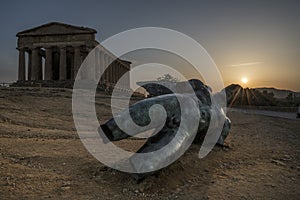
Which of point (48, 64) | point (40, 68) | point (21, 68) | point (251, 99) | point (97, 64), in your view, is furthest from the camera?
point (40, 68)

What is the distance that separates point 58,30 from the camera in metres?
43.5

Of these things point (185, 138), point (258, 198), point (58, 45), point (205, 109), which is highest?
point (58, 45)

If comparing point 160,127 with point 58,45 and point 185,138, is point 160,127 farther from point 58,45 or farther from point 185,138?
point 58,45

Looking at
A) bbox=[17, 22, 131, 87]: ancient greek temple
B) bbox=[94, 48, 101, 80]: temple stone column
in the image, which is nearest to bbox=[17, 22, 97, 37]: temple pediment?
bbox=[17, 22, 131, 87]: ancient greek temple

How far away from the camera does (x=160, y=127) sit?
5383mm

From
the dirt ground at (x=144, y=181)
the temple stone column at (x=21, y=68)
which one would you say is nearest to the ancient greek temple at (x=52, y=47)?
the temple stone column at (x=21, y=68)

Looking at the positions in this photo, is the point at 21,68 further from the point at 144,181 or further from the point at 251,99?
the point at 144,181

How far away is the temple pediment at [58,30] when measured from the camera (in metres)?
42.9

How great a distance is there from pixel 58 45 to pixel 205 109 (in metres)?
42.2

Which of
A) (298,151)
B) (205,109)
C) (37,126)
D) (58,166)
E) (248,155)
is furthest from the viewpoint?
(37,126)

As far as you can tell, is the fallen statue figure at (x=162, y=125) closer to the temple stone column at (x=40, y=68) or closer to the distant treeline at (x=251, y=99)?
the distant treeline at (x=251, y=99)

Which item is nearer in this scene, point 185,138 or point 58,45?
point 185,138

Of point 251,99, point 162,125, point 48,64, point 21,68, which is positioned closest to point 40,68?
point 21,68

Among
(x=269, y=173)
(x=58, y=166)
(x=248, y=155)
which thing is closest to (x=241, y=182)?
(x=269, y=173)
